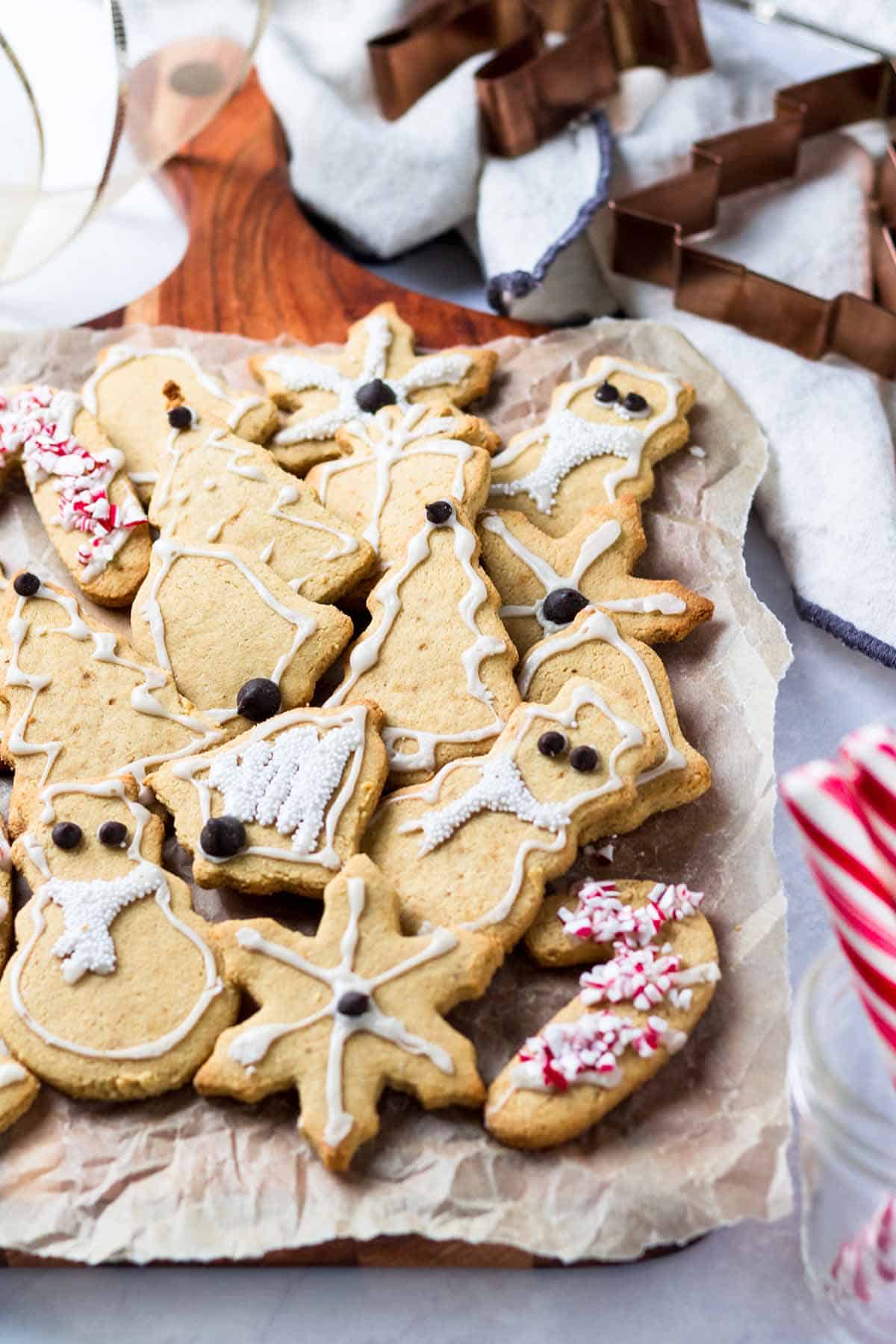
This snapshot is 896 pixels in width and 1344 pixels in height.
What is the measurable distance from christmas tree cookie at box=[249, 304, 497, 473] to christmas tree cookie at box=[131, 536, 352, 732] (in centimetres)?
32

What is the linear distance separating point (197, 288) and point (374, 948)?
1.46 metres

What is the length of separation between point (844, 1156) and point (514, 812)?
0.55 m

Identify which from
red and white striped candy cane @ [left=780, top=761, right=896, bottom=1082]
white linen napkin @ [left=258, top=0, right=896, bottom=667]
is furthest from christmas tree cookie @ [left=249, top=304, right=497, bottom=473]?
red and white striped candy cane @ [left=780, top=761, right=896, bottom=1082]

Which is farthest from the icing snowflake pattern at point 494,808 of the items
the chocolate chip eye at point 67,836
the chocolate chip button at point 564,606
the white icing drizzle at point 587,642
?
the chocolate chip eye at point 67,836

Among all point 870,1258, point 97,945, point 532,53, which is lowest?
point 870,1258

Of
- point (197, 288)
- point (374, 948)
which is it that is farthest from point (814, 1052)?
point (197, 288)

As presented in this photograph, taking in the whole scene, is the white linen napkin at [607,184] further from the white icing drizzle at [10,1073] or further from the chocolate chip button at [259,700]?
the white icing drizzle at [10,1073]

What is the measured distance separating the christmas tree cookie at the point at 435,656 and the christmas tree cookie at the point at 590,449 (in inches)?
8.3

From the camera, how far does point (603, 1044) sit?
1687 millimetres

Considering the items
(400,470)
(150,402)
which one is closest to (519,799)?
(400,470)

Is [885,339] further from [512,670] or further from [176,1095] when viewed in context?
[176,1095]

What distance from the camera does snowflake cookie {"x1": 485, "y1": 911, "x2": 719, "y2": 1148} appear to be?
5.44 feet

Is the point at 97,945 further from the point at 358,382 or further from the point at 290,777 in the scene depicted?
the point at 358,382

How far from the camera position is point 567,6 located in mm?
2844
